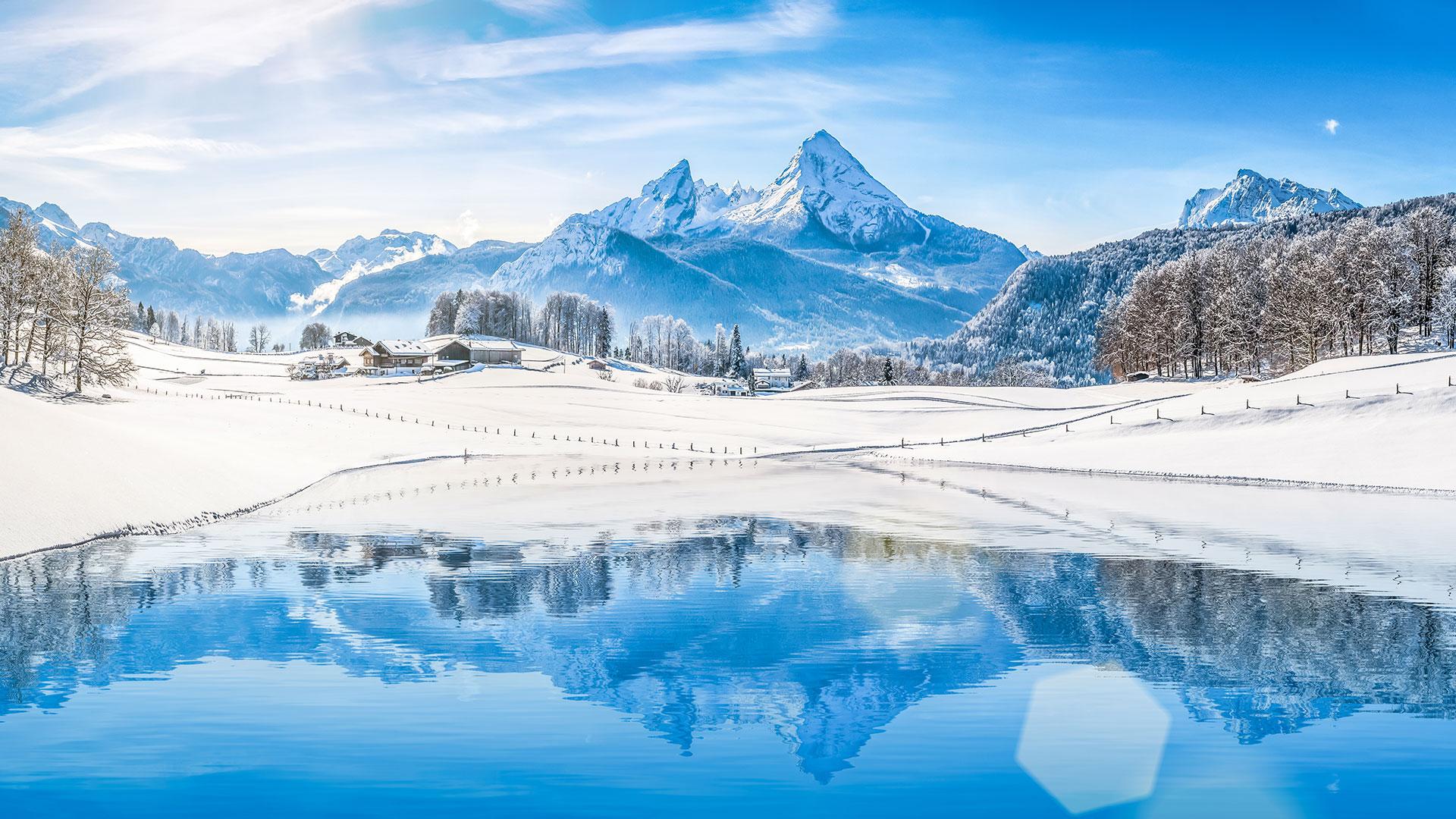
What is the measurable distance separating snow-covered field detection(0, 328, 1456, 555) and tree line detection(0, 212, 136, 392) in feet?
15.0

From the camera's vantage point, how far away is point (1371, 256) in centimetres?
10281

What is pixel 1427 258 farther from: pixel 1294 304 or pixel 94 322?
pixel 94 322

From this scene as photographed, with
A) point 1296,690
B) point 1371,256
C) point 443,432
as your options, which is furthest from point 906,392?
point 1296,690

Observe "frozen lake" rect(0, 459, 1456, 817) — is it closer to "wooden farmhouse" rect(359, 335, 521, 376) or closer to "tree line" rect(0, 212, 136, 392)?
"tree line" rect(0, 212, 136, 392)

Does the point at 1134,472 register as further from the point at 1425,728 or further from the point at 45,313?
the point at 45,313

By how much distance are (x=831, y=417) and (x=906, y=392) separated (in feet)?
76.2

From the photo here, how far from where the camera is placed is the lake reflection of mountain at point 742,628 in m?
15.6

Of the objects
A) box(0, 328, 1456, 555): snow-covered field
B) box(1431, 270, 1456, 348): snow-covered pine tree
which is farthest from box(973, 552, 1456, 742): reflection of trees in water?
box(1431, 270, 1456, 348): snow-covered pine tree

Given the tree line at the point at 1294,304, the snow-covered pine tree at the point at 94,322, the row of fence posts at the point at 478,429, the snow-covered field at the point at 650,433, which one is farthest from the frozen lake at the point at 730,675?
the tree line at the point at 1294,304

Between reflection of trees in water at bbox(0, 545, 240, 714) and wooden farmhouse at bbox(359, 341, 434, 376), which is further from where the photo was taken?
wooden farmhouse at bbox(359, 341, 434, 376)

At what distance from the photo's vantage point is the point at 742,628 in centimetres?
2014

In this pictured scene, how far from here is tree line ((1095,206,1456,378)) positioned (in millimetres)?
99625

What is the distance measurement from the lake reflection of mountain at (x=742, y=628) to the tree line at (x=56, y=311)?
55714mm

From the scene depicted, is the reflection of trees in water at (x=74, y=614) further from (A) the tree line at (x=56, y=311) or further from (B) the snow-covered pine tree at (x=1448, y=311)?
(B) the snow-covered pine tree at (x=1448, y=311)
